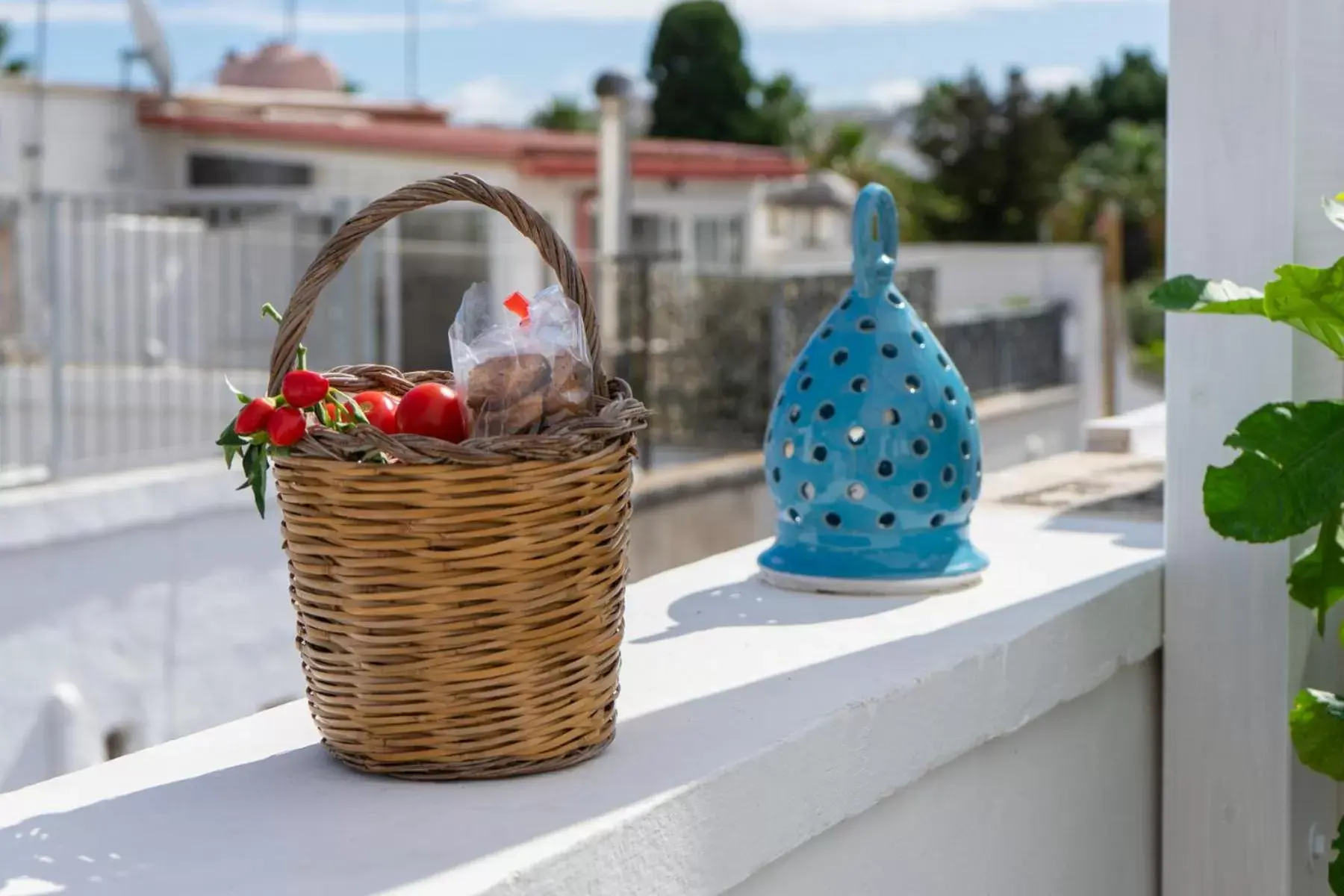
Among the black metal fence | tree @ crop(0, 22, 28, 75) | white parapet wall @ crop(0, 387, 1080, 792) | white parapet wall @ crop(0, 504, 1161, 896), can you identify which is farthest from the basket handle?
tree @ crop(0, 22, 28, 75)

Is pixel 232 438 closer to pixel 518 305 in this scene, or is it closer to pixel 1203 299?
pixel 518 305

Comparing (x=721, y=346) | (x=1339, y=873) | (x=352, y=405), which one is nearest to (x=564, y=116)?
(x=721, y=346)

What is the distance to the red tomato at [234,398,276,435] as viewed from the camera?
0.97 m

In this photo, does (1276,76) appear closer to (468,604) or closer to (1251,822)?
(1251,822)

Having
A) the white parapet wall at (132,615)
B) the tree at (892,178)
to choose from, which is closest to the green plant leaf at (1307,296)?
the white parapet wall at (132,615)

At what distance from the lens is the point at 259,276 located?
6.46 metres

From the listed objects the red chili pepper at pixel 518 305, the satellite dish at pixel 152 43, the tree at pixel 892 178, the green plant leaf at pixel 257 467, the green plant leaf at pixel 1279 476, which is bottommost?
the green plant leaf at pixel 1279 476

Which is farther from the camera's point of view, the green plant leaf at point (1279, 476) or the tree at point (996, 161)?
the tree at point (996, 161)

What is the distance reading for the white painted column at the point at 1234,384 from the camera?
1666 mm

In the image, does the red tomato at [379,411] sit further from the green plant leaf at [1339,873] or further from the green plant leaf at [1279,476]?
the green plant leaf at [1339,873]

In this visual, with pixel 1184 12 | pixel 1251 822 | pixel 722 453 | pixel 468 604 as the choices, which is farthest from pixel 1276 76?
pixel 722 453

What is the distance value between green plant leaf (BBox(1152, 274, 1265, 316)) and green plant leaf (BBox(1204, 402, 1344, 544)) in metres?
0.10

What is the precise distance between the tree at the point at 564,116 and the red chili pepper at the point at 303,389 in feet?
97.5

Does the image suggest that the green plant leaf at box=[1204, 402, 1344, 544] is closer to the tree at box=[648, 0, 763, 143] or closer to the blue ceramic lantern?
the blue ceramic lantern
